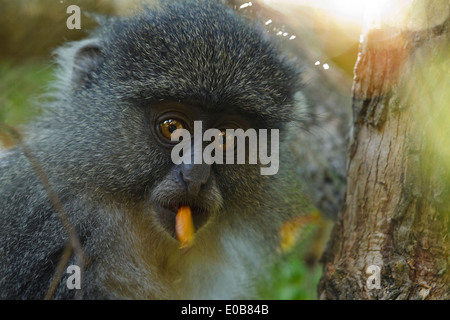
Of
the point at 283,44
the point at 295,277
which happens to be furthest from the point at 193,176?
the point at 295,277

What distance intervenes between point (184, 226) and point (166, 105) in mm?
891

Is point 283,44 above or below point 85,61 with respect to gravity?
above

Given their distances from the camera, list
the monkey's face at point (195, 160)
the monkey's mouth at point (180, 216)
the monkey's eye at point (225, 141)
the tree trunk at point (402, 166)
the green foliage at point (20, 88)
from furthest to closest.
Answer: the green foliage at point (20, 88)
the monkey's eye at point (225, 141)
the monkey's mouth at point (180, 216)
the monkey's face at point (195, 160)
the tree trunk at point (402, 166)

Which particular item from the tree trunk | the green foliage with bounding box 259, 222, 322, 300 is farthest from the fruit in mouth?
the green foliage with bounding box 259, 222, 322, 300

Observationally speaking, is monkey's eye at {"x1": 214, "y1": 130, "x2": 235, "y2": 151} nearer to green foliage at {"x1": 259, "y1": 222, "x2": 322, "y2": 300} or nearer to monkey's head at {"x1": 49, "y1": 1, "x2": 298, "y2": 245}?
monkey's head at {"x1": 49, "y1": 1, "x2": 298, "y2": 245}

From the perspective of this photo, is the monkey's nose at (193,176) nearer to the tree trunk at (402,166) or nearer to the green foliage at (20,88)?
the tree trunk at (402,166)

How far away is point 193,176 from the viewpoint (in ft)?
10.9

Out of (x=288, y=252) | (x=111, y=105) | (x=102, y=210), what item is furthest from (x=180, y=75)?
(x=288, y=252)

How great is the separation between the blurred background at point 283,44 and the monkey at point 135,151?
0.61 m

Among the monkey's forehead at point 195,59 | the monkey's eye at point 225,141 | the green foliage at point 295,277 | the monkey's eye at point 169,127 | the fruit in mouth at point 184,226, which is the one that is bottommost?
the green foliage at point 295,277

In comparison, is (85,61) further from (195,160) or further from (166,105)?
(195,160)

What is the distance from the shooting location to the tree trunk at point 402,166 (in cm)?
329

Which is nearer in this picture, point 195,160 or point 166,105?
point 195,160

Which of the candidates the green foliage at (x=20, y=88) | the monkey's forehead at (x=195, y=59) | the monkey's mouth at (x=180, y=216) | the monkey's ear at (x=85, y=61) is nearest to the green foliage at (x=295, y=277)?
the monkey's mouth at (x=180, y=216)
